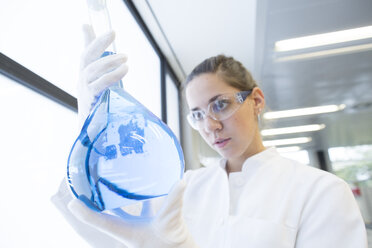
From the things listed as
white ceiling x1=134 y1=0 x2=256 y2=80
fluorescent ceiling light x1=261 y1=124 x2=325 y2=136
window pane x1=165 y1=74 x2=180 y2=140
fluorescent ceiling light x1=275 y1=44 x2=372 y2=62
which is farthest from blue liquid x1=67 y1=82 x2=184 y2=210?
fluorescent ceiling light x1=261 y1=124 x2=325 y2=136

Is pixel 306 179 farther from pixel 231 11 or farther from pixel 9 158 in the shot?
pixel 231 11

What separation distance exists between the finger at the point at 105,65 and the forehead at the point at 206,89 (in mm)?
412

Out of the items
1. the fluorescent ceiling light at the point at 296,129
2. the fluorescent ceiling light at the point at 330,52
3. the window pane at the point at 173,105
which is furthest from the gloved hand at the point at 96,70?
the fluorescent ceiling light at the point at 296,129

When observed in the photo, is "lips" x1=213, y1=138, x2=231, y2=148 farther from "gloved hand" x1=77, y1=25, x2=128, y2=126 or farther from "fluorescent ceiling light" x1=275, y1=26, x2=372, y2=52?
"fluorescent ceiling light" x1=275, y1=26, x2=372, y2=52

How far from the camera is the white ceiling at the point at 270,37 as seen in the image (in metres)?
1.67

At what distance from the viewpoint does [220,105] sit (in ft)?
2.78

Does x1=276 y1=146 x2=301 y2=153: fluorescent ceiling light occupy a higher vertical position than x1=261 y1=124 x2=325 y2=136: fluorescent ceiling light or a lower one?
lower

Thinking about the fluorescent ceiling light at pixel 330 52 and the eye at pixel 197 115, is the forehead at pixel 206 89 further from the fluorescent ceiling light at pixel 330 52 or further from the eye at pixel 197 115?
the fluorescent ceiling light at pixel 330 52

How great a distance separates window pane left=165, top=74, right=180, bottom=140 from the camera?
7.71ft

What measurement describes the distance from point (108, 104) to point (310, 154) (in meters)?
6.71

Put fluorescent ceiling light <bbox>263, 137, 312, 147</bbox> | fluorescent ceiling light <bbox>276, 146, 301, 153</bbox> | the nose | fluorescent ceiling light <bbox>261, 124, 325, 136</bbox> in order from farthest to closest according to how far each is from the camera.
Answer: fluorescent ceiling light <bbox>276, 146, 301, 153</bbox> < fluorescent ceiling light <bbox>263, 137, 312, 147</bbox> < fluorescent ceiling light <bbox>261, 124, 325, 136</bbox> < the nose

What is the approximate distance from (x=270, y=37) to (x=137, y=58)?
1053 mm

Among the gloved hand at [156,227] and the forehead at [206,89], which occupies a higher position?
the forehead at [206,89]

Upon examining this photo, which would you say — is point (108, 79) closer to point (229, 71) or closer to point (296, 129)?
point (229, 71)
